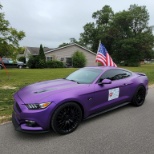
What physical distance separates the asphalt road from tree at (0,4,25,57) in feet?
45.2

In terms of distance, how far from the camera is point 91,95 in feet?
13.7

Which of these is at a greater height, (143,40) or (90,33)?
(90,33)

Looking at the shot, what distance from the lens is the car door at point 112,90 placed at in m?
4.35

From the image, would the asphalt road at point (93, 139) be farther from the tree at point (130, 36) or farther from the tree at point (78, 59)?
the tree at point (130, 36)

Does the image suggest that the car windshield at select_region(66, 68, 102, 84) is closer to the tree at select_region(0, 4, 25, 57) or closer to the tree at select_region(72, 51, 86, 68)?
the tree at select_region(0, 4, 25, 57)

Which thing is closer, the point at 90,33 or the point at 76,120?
the point at 76,120

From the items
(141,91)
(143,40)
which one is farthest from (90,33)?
(141,91)

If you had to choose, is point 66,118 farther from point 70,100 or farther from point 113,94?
point 113,94

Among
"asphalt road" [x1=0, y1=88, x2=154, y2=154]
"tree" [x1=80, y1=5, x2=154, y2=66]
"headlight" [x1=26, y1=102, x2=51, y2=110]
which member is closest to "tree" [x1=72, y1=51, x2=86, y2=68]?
"tree" [x1=80, y1=5, x2=154, y2=66]

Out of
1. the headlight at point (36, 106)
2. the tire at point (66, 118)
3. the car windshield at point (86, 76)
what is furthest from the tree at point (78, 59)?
the headlight at point (36, 106)

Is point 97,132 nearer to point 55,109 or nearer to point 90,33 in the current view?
point 55,109

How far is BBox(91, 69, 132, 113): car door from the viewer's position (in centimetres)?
435

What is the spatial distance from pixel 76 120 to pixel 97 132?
0.53 metres

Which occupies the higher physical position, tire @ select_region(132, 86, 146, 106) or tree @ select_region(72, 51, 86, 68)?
tree @ select_region(72, 51, 86, 68)
